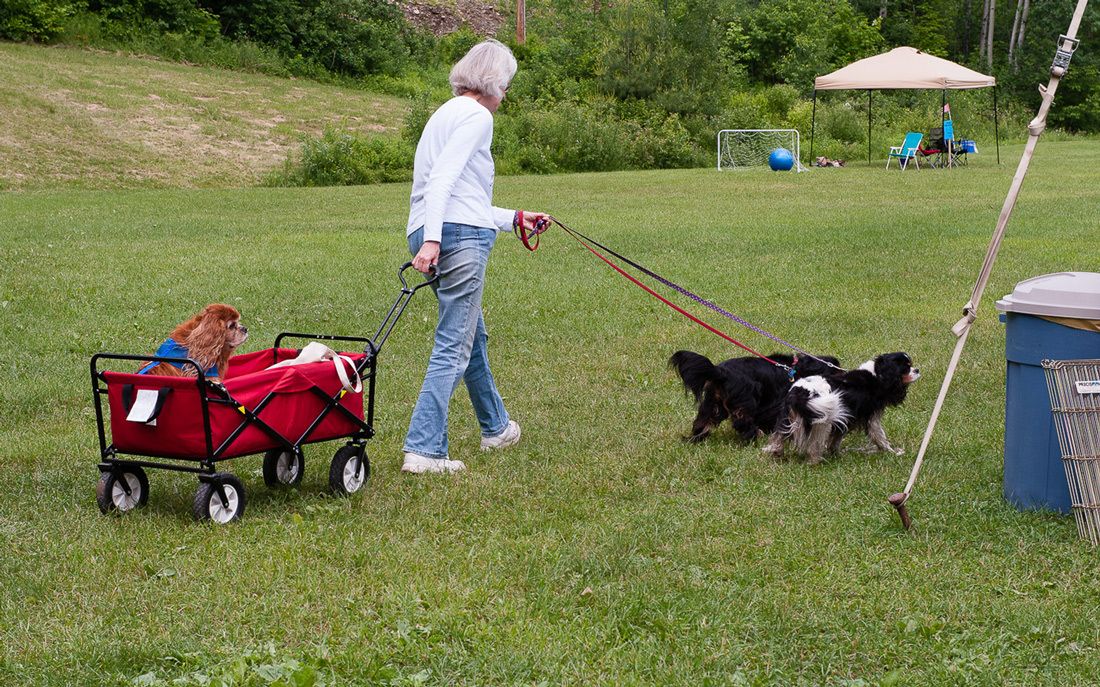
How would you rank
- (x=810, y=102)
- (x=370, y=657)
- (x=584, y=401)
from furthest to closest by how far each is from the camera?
(x=810, y=102), (x=584, y=401), (x=370, y=657)

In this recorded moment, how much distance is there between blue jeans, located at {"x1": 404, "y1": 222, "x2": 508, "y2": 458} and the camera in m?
5.74

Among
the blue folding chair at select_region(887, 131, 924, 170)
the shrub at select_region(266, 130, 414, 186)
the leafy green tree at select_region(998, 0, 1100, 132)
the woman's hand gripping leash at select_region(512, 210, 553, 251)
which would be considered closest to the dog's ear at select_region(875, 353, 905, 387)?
the woman's hand gripping leash at select_region(512, 210, 553, 251)

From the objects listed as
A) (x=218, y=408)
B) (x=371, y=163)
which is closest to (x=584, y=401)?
(x=218, y=408)

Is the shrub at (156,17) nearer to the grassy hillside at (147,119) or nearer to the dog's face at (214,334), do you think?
the grassy hillside at (147,119)

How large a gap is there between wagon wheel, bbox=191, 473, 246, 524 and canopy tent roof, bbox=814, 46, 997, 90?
2833cm

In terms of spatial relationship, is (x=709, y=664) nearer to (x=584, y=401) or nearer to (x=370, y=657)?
(x=370, y=657)

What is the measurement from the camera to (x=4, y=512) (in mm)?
5277

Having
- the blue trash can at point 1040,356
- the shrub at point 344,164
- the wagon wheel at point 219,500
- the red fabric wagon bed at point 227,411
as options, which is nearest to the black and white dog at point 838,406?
the blue trash can at point 1040,356

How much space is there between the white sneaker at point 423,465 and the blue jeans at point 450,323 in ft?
0.09

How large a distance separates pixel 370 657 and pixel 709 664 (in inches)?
41.4

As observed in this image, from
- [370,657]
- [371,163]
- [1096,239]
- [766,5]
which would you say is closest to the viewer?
[370,657]

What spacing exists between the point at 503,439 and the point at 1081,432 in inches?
116

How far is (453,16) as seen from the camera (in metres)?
51.2

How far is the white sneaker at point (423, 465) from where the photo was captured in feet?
19.2
